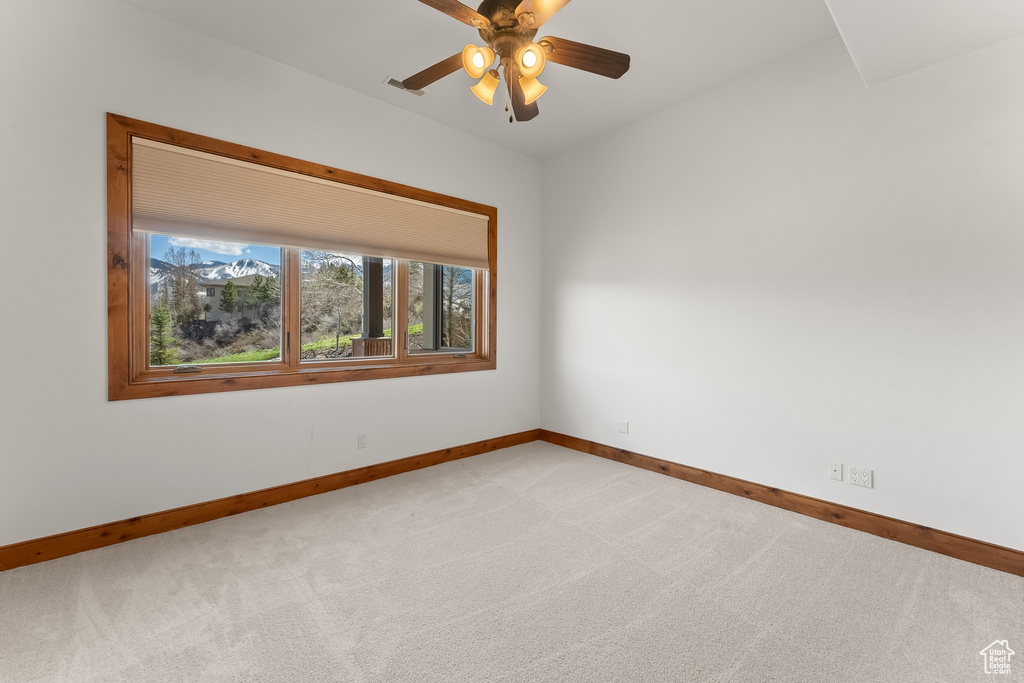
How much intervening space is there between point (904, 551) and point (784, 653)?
1311mm

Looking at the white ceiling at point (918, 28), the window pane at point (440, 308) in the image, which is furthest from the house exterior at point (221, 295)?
the white ceiling at point (918, 28)

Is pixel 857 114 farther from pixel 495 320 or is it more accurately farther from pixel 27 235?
pixel 27 235

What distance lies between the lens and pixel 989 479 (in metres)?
2.28

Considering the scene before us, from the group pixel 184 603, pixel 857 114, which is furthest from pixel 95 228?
pixel 857 114

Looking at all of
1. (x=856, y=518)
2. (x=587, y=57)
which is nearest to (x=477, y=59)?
(x=587, y=57)

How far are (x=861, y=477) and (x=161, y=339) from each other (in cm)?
411

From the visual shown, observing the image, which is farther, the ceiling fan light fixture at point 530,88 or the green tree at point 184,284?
the green tree at point 184,284

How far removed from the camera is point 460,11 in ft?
6.16

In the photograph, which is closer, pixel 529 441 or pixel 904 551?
pixel 904 551

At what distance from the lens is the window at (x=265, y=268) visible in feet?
8.23

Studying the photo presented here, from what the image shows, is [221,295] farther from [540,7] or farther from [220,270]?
[540,7]

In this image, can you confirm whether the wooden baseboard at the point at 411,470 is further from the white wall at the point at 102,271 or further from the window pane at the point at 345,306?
the window pane at the point at 345,306

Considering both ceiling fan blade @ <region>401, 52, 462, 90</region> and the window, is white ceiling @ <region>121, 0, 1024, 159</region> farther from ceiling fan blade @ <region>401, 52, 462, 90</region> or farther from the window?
the window

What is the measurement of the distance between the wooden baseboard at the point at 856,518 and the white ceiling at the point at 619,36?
241 centimetres
